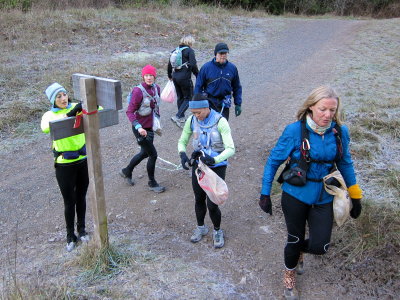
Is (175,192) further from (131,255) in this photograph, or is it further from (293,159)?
(293,159)

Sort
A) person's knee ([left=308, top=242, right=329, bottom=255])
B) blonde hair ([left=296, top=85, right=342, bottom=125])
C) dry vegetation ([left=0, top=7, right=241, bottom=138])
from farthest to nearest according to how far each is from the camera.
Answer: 1. dry vegetation ([left=0, top=7, right=241, bottom=138])
2. person's knee ([left=308, top=242, right=329, bottom=255])
3. blonde hair ([left=296, top=85, right=342, bottom=125])

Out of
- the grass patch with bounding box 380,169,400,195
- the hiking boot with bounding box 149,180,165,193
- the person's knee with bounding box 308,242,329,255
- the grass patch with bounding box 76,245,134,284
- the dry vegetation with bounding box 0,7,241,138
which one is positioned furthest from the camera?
the dry vegetation with bounding box 0,7,241,138

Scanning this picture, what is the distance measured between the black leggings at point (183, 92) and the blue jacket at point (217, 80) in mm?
1916

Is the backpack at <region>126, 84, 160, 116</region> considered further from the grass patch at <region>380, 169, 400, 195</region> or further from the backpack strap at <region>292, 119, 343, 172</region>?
the grass patch at <region>380, 169, 400, 195</region>

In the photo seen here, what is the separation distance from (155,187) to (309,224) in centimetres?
276

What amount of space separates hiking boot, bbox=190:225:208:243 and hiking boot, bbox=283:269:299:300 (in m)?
1.17

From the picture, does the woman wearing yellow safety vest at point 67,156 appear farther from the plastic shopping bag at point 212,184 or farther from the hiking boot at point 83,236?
the plastic shopping bag at point 212,184

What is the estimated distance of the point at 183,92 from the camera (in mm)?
7664

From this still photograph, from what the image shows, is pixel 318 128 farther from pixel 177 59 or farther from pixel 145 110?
pixel 177 59

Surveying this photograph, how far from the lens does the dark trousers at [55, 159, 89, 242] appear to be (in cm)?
396

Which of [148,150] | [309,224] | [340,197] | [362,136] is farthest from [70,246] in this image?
[362,136]

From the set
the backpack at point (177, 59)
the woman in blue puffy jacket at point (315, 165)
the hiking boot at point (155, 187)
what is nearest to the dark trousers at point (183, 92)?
the backpack at point (177, 59)

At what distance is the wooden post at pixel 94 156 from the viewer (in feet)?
10.9

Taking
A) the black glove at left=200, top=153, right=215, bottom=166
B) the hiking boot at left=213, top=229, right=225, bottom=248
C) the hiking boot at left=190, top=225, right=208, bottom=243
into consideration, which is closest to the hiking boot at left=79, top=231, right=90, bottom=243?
the hiking boot at left=190, top=225, right=208, bottom=243
